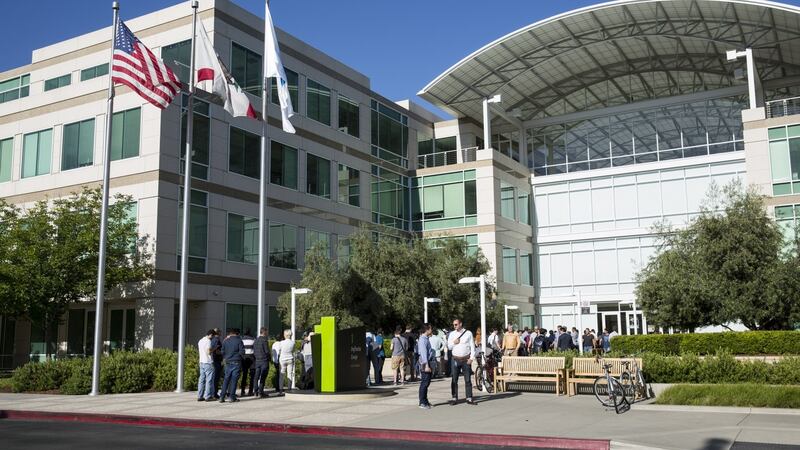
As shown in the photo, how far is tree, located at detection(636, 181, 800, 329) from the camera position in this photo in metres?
25.3

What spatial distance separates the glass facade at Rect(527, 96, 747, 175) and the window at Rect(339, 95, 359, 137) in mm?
13787

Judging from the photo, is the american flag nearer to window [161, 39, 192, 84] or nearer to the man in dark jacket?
the man in dark jacket

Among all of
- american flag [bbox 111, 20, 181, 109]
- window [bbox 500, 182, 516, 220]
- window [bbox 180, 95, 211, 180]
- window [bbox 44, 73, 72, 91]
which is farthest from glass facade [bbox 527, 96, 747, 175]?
american flag [bbox 111, 20, 181, 109]

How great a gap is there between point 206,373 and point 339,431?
20.9ft

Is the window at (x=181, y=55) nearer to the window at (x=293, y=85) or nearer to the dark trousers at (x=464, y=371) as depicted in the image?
the window at (x=293, y=85)

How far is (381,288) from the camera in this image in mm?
31656

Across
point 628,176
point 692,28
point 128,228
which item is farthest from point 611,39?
point 128,228

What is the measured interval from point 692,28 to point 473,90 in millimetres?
12804

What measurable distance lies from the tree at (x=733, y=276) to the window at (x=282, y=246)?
17004 mm

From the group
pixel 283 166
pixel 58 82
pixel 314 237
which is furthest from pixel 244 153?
pixel 58 82

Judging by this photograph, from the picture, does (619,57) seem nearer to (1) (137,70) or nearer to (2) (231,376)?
(1) (137,70)

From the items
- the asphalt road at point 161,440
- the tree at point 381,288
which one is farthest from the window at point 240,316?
the asphalt road at point 161,440

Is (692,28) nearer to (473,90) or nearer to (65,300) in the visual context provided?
(473,90)

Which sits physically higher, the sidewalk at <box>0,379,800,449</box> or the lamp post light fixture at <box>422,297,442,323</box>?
the lamp post light fixture at <box>422,297,442,323</box>
